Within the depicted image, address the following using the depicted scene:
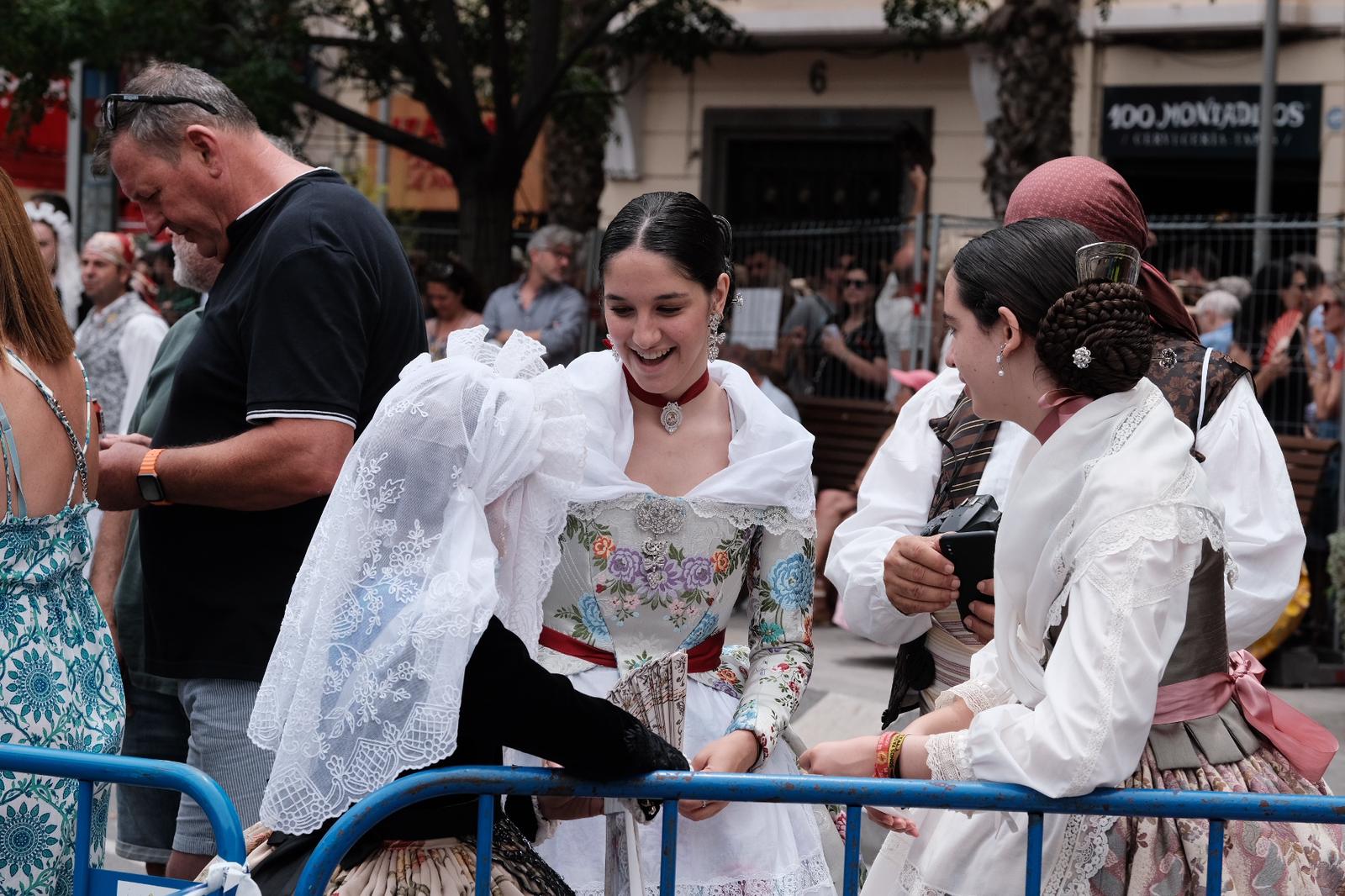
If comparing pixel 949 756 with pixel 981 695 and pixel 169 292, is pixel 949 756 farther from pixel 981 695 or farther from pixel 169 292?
pixel 169 292

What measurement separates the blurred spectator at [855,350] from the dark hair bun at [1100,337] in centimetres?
803

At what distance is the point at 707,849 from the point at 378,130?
30.9 feet

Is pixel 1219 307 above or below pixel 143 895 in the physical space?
above

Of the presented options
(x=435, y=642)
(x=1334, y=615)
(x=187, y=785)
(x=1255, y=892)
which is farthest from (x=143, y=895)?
(x=1334, y=615)

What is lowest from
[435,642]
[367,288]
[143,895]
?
[143,895]

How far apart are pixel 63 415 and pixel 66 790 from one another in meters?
0.66

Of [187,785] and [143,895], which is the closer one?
[187,785]

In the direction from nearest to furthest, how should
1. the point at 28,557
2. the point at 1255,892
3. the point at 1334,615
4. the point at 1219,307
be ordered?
the point at 1255,892 → the point at 28,557 → the point at 1334,615 → the point at 1219,307

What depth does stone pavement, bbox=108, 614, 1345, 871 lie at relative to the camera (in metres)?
6.62

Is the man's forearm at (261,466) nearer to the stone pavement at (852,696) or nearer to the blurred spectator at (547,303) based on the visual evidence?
the stone pavement at (852,696)

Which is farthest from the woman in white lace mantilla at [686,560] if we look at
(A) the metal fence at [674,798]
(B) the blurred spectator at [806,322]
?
(B) the blurred spectator at [806,322]

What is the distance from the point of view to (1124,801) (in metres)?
2.20

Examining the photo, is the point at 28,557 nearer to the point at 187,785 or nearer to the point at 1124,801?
the point at 187,785

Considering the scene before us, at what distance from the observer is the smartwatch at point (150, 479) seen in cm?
305
